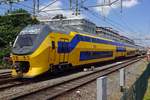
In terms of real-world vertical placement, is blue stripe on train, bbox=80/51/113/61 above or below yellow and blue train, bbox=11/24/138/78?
below

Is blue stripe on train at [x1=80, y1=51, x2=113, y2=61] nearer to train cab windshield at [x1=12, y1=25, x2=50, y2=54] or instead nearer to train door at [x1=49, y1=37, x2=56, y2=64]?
train door at [x1=49, y1=37, x2=56, y2=64]

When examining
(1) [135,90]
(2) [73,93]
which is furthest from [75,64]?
(1) [135,90]

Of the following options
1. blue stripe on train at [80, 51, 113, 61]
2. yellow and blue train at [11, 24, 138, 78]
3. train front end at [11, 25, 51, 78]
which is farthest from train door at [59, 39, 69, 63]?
blue stripe on train at [80, 51, 113, 61]

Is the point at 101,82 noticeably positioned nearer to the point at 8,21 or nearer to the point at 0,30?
the point at 0,30

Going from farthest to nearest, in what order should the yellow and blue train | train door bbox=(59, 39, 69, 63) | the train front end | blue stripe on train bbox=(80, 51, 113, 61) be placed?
blue stripe on train bbox=(80, 51, 113, 61), train door bbox=(59, 39, 69, 63), the yellow and blue train, the train front end

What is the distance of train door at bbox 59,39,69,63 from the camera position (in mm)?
20564

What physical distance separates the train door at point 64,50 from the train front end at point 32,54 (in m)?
1.63

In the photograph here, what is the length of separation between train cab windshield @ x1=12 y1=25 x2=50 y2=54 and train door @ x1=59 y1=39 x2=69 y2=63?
1.66 meters

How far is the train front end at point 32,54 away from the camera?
18.3m

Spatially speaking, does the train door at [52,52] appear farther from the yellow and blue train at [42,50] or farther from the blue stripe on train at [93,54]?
the blue stripe on train at [93,54]

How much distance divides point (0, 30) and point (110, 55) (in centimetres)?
1950

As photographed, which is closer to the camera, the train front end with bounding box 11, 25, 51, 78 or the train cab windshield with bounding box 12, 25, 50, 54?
the train front end with bounding box 11, 25, 51, 78

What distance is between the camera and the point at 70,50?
2238 centimetres

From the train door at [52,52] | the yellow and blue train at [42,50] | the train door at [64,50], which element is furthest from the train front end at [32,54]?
the train door at [64,50]
